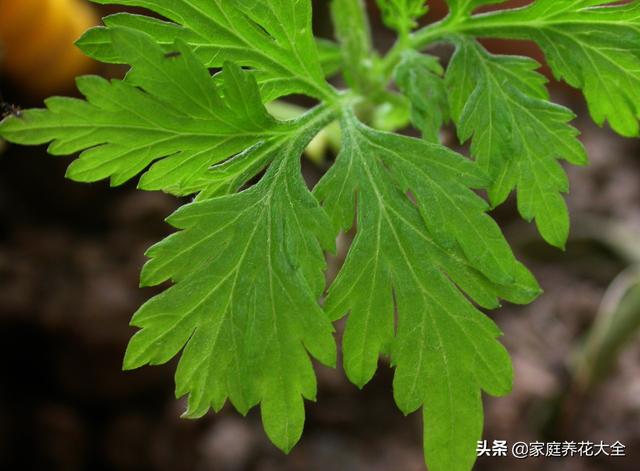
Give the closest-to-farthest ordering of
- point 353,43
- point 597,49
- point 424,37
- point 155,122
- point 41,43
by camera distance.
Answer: point 155,122
point 597,49
point 424,37
point 353,43
point 41,43

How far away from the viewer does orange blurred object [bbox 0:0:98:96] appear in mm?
1386

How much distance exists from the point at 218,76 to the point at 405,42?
0.29 meters

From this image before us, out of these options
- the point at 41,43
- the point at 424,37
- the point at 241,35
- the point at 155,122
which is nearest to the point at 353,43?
the point at 424,37

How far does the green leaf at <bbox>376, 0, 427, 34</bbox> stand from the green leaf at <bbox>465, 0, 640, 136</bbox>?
11cm

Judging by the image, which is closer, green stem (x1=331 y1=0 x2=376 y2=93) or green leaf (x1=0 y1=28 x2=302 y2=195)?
green leaf (x1=0 y1=28 x2=302 y2=195)

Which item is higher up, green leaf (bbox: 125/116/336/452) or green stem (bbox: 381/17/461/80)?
green stem (bbox: 381/17/461/80)

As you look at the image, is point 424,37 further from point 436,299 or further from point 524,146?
point 436,299

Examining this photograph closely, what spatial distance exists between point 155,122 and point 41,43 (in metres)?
0.96

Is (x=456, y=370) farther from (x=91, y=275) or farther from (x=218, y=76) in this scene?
(x=91, y=275)

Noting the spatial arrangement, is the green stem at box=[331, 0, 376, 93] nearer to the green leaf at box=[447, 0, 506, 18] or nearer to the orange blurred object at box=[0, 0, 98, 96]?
the green leaf at box=[447, 0, 506, 18]

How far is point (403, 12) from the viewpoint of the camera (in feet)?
2.69

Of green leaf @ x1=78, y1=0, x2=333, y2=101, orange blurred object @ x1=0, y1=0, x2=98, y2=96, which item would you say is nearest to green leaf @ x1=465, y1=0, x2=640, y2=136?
green leaf @ x1=78, y1=0, x2=333, y2=101

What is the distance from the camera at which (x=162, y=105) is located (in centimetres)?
63

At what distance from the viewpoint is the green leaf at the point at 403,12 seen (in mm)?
808
